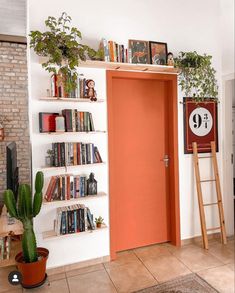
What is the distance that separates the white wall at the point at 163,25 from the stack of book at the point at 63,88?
0.15 metres

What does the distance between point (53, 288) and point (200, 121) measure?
8.56ft

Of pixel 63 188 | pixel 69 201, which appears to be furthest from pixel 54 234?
pixel 63 188

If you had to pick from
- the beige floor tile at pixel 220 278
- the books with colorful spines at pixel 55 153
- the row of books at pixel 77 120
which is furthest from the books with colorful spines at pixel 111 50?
the beige floor tile at pixel 220 278

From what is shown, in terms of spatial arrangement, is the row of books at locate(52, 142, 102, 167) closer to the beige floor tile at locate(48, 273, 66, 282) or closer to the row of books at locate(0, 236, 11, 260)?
the row of books at locate(0, 236, 11, 260)

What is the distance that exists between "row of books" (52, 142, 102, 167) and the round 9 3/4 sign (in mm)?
1383

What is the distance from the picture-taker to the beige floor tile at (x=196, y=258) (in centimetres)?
279

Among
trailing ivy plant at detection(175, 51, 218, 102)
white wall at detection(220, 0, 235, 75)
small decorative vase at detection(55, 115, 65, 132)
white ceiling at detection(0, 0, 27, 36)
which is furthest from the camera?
white wall at detection(220, 0, 235, 75)

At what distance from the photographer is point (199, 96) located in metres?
3.26

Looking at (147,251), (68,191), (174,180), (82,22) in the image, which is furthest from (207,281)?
(82,22)

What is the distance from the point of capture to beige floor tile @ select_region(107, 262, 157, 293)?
2.45 meters

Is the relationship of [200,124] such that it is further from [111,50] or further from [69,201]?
[69,201]

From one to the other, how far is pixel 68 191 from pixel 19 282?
3.17ft

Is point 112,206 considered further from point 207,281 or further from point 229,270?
point 229,270

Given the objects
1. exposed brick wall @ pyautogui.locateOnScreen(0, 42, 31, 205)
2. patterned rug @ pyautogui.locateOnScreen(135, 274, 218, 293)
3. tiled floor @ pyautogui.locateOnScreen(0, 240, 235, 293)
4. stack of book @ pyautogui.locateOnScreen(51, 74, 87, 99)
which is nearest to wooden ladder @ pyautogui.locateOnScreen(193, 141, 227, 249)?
tiled floor @ pyautogui.locateOnScreen(0, 240, 235, 293)
